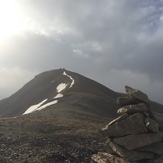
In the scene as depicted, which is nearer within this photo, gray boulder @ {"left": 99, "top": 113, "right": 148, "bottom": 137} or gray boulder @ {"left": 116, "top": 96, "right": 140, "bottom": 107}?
gray boulder @ {"left": 99, "top": 113, "right": 148, "bottom": 137}

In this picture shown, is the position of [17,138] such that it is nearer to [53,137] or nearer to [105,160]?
[53,137]

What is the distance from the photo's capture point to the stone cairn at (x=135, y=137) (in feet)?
96.2

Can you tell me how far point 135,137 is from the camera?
2952 centimetres

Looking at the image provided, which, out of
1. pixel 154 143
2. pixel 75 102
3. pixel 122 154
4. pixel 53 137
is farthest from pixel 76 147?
pixel 75 102

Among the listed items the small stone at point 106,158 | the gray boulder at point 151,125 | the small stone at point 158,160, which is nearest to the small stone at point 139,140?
the gray boulder at point 151,125

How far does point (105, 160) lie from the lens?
99.8 ft

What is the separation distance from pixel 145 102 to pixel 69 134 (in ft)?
44.5

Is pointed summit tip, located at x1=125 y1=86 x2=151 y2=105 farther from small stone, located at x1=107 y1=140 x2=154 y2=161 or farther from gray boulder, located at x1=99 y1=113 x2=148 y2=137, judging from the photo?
small stone, located at x1=107 y1=140 x2=154 y2=161

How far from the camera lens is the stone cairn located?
1154 inches

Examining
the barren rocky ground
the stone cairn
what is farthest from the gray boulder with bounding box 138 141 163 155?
the barren rocky ground

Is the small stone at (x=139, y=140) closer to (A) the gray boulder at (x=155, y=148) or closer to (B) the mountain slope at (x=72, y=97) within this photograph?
(A) the gray boulder at (x=155, y=148)

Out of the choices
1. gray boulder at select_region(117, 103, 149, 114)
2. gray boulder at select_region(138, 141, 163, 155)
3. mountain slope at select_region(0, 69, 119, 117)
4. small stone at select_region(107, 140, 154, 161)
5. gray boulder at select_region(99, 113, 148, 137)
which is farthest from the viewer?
mountain slope at select_region(0, 69, 119, 117)

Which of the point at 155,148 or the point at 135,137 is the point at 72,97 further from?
the point at 155,148

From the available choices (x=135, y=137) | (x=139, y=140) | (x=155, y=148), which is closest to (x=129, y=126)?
(x=135, y=137)
